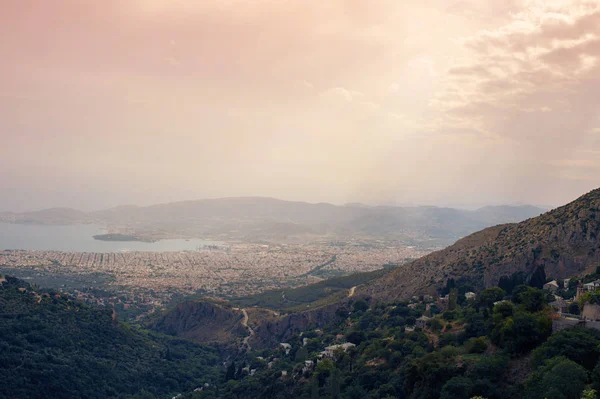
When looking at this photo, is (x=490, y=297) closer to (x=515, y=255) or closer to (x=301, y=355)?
(x=515, y=255)

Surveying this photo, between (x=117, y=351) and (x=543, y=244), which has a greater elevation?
(x=543, y=244)

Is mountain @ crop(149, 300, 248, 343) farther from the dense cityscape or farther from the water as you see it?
the water

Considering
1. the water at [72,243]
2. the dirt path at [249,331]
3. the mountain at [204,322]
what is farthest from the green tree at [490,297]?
the water at [72,243]

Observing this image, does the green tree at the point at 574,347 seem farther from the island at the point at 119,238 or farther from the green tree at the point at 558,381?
the island at the point at 119,238

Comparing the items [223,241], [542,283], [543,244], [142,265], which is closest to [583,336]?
[542,283]

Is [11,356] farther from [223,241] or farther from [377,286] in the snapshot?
[223,241]

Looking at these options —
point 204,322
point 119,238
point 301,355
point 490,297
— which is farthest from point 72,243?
point 490,297
